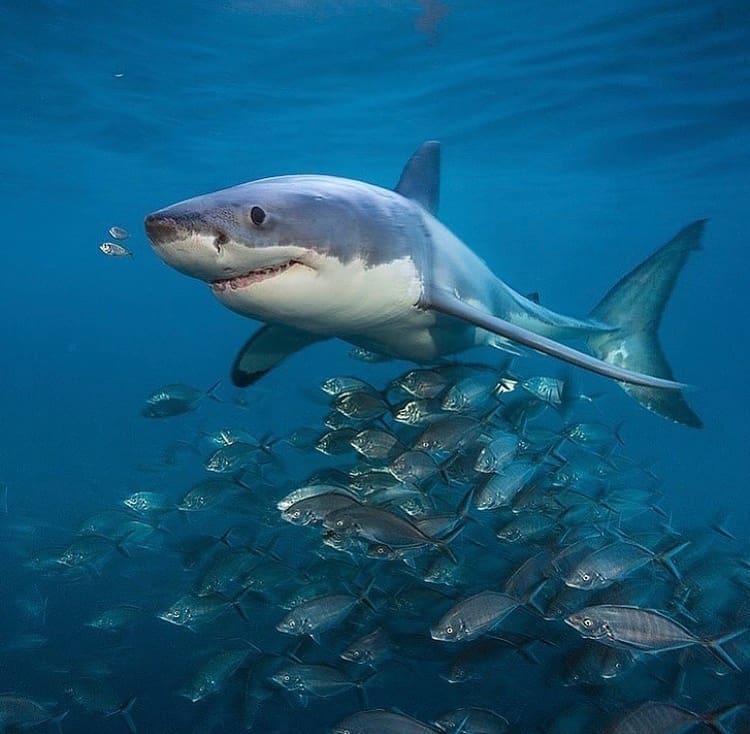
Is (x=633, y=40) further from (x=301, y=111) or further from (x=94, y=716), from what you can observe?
(x=94, y=716)

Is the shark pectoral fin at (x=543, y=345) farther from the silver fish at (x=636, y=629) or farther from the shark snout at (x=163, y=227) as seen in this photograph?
the shark snout at (x=163, y=227)

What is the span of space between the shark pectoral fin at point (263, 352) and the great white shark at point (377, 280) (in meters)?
0.01

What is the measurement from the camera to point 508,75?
56.2 ft

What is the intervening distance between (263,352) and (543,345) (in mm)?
2950

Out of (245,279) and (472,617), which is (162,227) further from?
(472,617)

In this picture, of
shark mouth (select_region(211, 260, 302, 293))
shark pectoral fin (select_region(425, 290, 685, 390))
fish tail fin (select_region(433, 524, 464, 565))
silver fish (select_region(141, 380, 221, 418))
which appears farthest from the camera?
silver fish (select_region(141, 380, 221, 418))

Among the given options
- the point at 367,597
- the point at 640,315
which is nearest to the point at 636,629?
the point at 367,597

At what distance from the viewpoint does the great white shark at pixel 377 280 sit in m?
3.43

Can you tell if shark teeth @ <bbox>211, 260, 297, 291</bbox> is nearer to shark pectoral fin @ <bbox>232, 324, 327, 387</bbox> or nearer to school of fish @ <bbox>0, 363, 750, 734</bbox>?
school of fish @ <bbox>0, 363, 750, 734</bbox>

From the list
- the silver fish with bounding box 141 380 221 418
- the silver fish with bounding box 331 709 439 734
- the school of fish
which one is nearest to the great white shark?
the school of fish

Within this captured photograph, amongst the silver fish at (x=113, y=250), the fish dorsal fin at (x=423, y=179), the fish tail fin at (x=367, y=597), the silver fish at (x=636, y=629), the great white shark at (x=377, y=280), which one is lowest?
the fish tail fin at (x=367, y=597)

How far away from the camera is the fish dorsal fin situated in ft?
20.1

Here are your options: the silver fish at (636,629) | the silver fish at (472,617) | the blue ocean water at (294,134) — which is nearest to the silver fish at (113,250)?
the blue ocean water at (294,134)

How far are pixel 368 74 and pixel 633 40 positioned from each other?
21.5 ft
